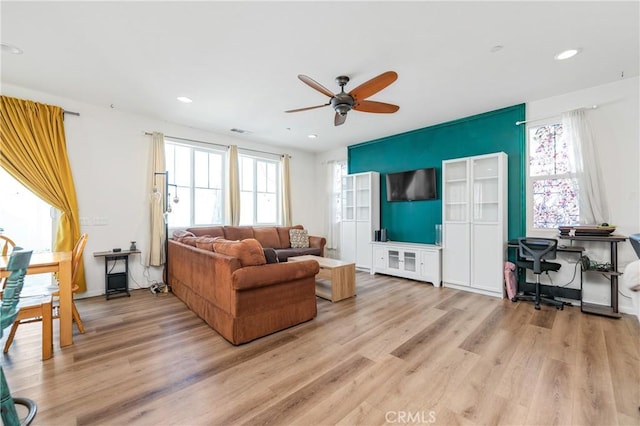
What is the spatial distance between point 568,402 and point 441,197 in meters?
3.74

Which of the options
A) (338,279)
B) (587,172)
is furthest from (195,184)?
(587,172)

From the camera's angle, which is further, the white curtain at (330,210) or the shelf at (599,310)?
the white curtain at (330,210)

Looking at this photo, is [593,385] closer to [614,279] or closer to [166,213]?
[614,279]

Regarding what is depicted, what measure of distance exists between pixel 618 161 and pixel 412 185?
110 inches

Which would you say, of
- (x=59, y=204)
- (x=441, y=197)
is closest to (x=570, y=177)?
(x=441, y=197)

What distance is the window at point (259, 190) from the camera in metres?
6.24

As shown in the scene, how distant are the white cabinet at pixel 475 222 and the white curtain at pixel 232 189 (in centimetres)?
406

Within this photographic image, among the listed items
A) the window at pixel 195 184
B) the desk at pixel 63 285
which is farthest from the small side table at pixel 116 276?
the desk at pixel 63 285

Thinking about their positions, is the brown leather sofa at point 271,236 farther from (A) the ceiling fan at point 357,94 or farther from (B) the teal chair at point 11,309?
(B) the teal chair at point 11,309

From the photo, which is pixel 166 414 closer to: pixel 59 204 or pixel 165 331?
pixel 165 331

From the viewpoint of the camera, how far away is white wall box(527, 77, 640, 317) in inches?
133

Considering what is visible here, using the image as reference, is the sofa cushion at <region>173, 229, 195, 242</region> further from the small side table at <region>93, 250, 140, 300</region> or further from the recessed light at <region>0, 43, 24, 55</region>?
the recessed light at <region>0, 43, 24, 55</region>

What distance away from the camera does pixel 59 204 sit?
387cm

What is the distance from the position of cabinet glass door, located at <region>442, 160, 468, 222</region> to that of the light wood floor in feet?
6.02
